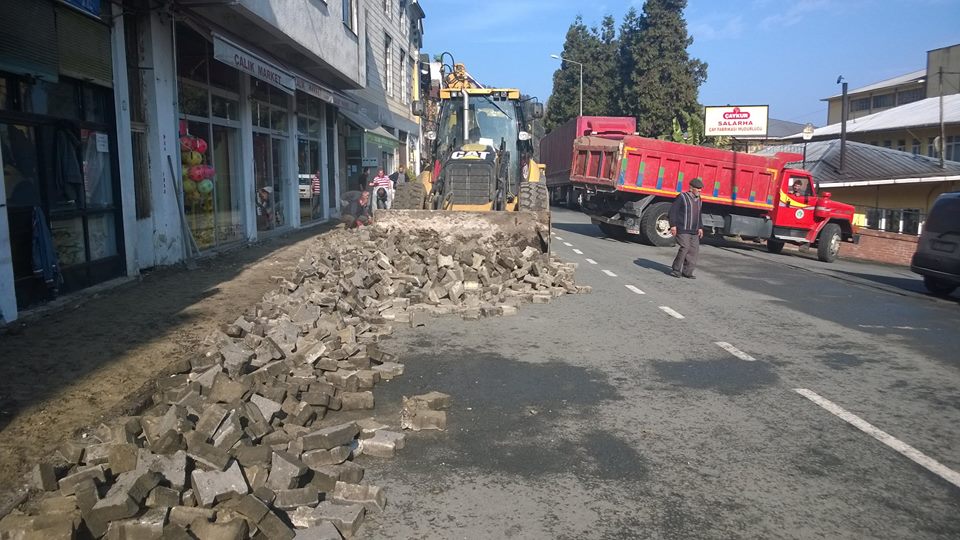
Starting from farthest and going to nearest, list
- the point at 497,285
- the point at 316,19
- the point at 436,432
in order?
the point at 316,19
the point at 497,285
the point at 436,432

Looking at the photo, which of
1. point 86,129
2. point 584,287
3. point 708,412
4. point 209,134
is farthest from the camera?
point 209,134

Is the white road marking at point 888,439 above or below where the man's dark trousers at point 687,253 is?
below

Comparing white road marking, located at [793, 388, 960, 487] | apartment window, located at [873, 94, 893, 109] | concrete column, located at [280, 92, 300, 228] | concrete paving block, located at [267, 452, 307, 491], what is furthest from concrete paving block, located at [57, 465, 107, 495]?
apartment window, located at [873, 94, 893, 109]

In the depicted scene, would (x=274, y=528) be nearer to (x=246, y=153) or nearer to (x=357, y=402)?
(x=357, y=402)

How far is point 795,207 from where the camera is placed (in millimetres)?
18984

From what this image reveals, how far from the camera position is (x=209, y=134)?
12.5m

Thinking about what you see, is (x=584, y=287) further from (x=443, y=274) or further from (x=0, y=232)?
(x=0, y=232)

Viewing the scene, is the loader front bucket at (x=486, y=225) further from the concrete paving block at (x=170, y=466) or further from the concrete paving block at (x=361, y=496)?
the concrete paving block at (x=170, y=466)

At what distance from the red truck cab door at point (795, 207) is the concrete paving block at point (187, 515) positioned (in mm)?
18629

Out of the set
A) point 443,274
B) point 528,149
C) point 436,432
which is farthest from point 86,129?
point 528,149

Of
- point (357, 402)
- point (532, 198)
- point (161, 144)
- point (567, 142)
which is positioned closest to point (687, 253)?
point (532, 198)

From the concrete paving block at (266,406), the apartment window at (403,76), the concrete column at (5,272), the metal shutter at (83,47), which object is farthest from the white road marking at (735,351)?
the apartment window at (403,76)

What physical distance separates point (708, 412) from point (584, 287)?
5.53 m

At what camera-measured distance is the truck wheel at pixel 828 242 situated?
61.7 ft
